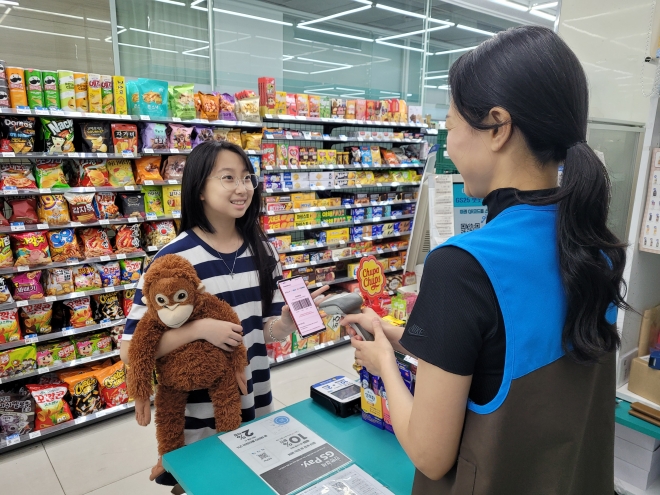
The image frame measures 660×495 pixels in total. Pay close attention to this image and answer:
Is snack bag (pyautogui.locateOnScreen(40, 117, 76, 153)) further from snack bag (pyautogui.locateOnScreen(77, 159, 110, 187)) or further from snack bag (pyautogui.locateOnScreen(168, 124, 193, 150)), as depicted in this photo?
snack bag (pyautogui.locateOnScreen(168, 124, 193, 150))

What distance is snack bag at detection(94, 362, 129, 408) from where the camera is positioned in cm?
337

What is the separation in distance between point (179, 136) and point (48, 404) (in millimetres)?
2181

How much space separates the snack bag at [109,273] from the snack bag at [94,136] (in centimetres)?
86

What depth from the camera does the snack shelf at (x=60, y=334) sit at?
3.02 meters

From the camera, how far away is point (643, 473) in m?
1.90

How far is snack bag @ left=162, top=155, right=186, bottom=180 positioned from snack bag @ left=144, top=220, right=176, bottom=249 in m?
0.39

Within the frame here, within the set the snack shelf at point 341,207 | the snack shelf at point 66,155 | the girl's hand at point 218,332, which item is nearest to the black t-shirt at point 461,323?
the girl's hand at point 218,332

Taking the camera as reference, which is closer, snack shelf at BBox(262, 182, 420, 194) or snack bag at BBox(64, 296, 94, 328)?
snack bag at BBox(64, 296, 94, 328)

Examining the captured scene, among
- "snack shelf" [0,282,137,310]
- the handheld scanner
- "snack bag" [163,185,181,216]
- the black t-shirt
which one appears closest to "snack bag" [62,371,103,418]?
"snack shelf" [0,282,137,310]

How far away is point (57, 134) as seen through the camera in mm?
3045

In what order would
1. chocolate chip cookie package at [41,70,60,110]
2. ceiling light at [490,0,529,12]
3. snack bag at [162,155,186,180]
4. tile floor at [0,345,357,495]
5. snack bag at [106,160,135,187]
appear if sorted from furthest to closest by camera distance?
ceiling light at [490,0,529,12], snack bag at [162,155,186,180], snack bag at [106,160,135,187], chocolate chip cookie package at [41,70,60,110], tile floor at [0,345,357,495]

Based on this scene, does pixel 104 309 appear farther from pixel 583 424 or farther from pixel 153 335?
pixel 583 424

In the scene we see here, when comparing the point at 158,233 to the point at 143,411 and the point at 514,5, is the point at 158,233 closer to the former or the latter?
the point at 143,411

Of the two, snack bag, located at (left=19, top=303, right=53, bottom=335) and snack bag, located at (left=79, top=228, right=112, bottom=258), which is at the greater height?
snack bag, located at (left=79, top=228, right=112, bottom=258)
